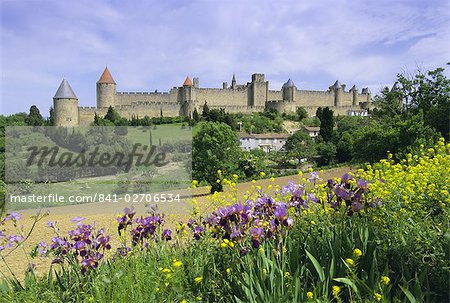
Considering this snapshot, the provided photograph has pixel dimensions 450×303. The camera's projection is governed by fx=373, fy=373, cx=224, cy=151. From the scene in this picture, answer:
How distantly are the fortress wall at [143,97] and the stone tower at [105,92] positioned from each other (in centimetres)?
133

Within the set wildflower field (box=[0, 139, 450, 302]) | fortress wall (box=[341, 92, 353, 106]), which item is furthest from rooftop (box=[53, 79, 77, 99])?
wildflower field (box=[0, 139, 450, 302])

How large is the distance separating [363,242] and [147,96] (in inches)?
2581

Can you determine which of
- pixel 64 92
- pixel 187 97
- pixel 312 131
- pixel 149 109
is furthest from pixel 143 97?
pixel 312 131

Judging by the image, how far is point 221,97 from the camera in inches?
2793

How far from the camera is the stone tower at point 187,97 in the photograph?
212ft

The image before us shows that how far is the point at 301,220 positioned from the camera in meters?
3.43

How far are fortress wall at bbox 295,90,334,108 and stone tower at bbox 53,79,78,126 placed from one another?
42.3 metres

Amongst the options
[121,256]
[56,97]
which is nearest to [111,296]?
[121,256]

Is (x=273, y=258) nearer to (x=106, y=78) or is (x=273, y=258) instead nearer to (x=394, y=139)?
(x=394, y=139)

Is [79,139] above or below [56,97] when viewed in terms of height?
below

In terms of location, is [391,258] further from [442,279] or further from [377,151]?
[377,151]

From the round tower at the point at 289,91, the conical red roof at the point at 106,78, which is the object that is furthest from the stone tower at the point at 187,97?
the round tower at the point at 289,91

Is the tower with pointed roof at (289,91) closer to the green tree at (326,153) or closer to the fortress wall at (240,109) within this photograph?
the fortress wall at (240,109)

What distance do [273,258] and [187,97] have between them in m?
64.7
